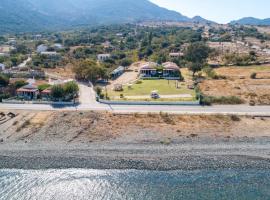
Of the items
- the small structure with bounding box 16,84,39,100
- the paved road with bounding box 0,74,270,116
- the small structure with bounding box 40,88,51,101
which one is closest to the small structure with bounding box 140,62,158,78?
the paved road with bounding box 0,74,270,116

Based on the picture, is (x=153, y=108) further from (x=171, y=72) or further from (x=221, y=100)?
(x=171, y=72)

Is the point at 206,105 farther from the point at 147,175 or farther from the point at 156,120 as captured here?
the point at 147,175

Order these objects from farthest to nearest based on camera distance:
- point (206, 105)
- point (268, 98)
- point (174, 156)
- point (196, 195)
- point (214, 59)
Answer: point (214, 59) < point (268, 98) < point (206, 105) < point (174, 156) < point (196, 195)

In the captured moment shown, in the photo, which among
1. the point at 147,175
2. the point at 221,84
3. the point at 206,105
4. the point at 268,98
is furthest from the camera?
the point at 221,84

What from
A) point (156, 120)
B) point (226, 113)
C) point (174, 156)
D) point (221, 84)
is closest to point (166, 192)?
point (174, 156)

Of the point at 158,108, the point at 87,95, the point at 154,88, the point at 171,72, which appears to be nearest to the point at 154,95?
the point at 158,108

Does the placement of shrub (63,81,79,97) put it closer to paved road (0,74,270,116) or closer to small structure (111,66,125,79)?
paved road (0,74,270,116)

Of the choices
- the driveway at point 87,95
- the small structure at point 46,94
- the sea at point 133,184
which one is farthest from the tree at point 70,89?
the sea at point 133,184
